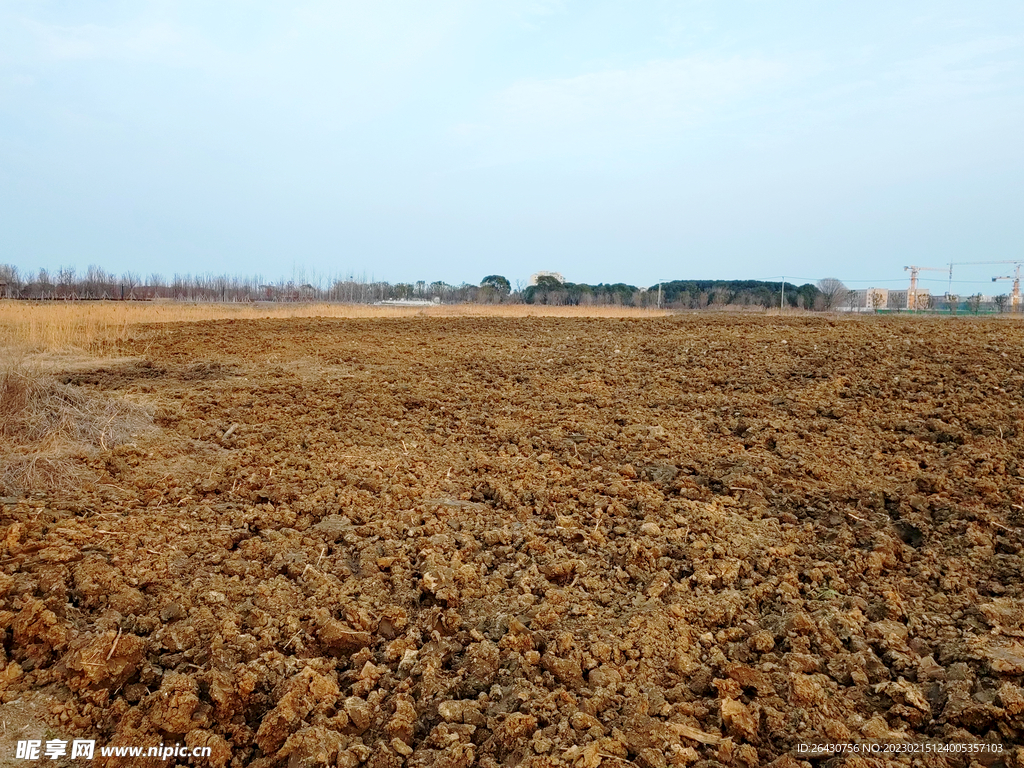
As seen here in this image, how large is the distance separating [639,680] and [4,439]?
15.3 ft

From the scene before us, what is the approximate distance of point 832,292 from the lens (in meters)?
31.2

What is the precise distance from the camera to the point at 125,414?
5.45m

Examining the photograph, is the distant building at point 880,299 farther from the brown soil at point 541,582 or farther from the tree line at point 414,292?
the brown soil at point 541,582

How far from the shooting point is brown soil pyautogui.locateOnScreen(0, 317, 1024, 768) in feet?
6.77

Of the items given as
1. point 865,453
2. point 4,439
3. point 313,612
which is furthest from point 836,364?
point 4,439

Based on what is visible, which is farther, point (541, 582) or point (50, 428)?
point (50, 428)

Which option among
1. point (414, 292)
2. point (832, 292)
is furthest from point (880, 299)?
point (414, 292)

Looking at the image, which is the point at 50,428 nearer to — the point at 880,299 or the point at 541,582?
the point at 541,582

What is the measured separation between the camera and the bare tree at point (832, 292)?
96.7 feet

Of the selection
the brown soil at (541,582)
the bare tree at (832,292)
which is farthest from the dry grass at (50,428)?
the bare tree at (832,292)

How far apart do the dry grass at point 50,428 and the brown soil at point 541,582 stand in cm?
24

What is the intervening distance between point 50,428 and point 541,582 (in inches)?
155

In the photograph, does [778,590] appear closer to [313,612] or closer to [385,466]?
[313,612]

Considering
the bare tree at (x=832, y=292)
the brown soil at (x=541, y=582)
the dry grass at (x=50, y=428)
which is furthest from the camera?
the bare tree at (x=832, y=292)
